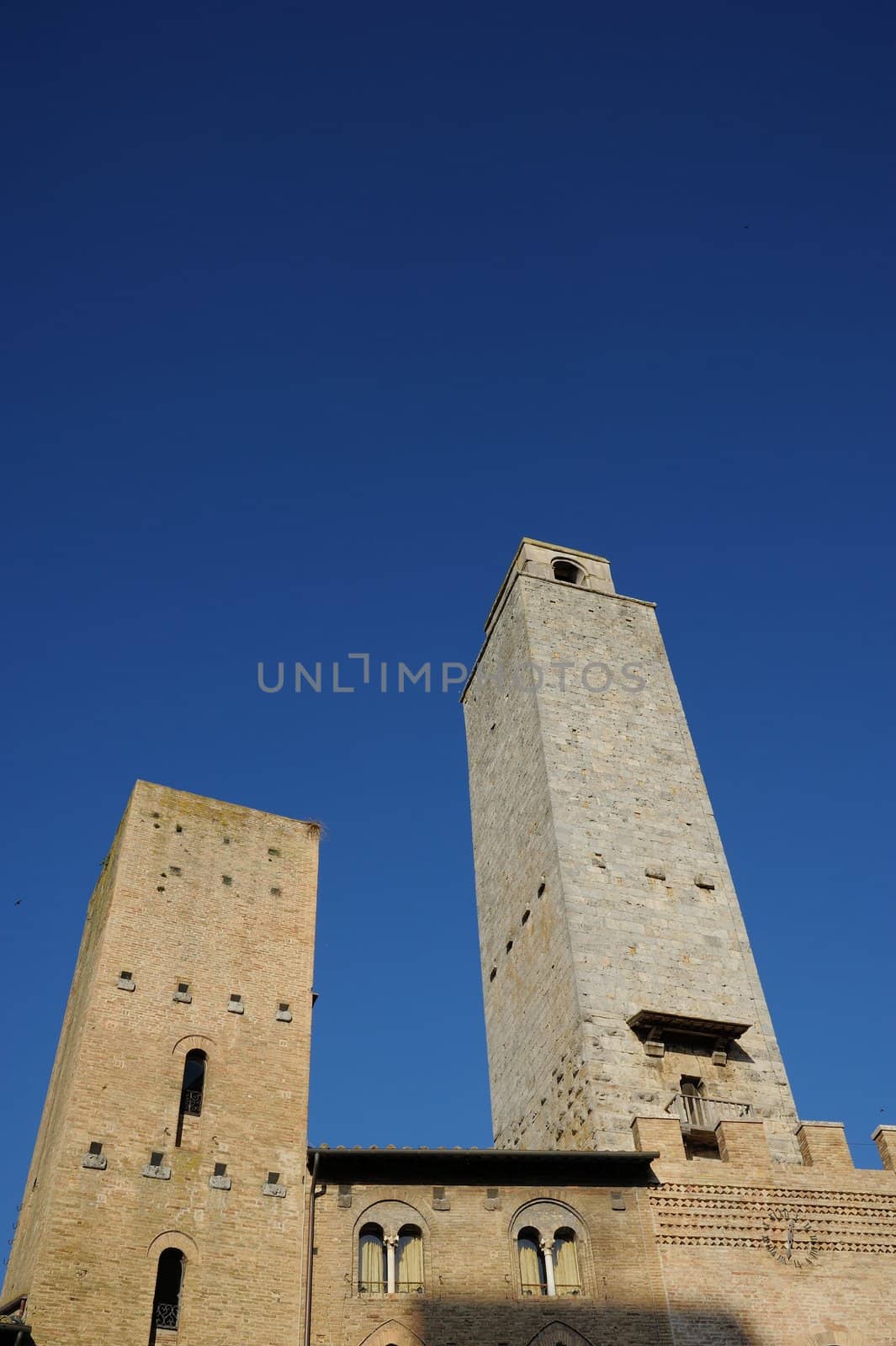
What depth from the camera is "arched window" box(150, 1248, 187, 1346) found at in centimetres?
1527

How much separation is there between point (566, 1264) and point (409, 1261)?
2263mm

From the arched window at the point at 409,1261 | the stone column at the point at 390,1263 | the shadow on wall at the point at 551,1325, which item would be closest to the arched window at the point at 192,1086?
the stone column at the point at 390,1263

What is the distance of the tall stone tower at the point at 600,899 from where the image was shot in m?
21.2

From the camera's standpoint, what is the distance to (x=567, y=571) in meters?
33.9

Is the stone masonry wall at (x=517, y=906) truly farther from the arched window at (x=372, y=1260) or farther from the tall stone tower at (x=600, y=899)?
the arched window at (x=372, y=1260)

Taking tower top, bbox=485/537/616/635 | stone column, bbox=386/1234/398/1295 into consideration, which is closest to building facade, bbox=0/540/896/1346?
stone column, bbox=386/1234/398/1295

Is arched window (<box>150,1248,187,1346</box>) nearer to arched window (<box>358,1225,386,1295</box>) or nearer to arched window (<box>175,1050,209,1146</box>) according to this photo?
arched window (<box>175,1050,209,1146</box>)

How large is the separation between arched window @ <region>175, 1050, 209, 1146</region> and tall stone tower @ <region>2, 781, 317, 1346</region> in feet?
0.11

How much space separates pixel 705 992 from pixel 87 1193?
12.0 metres

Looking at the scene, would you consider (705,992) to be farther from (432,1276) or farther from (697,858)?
(432,1276)

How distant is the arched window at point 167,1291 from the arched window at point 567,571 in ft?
71.3

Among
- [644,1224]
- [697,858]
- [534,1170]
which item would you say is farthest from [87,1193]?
[697,858]

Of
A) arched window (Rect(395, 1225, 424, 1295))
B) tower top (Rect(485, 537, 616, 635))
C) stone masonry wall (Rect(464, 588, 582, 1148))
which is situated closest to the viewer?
arched window (Rect(395, 1225, 424, 1295))

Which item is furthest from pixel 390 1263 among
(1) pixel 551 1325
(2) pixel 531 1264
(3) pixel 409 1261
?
(1) pixel 551 1325
